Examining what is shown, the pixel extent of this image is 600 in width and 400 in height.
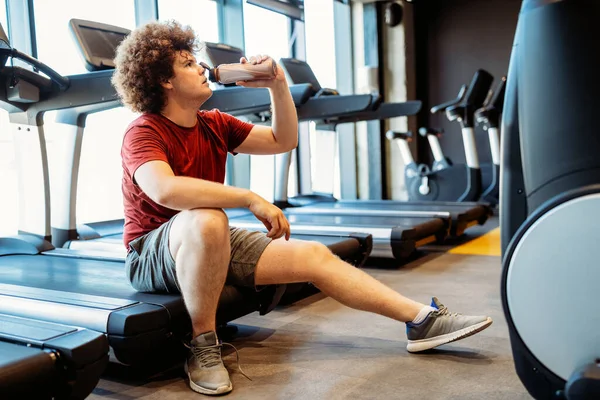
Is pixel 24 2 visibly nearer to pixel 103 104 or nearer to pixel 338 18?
pixel 103 104

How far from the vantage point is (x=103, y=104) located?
10.1 feet

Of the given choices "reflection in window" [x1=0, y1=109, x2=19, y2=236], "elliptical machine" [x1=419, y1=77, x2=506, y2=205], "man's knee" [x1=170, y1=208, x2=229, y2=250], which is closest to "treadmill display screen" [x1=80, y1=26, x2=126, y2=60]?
"reflection in window" [x1=0, y1=109, x2=19, y2=236]

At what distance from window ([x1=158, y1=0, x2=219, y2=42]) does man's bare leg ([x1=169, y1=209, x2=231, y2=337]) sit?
12.9 ft

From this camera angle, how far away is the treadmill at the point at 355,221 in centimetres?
363

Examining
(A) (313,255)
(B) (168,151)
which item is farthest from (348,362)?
(B) (168,151)

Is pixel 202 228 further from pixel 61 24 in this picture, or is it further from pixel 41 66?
pixel 61 24

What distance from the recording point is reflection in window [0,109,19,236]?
4121 millimetres

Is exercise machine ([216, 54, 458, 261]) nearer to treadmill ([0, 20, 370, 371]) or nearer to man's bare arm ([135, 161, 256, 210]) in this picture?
treadmill ([0, 20, 370, 371])

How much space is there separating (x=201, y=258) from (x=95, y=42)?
189 centimetres

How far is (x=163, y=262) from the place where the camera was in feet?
6.28

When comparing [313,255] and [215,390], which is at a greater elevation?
[313,255]

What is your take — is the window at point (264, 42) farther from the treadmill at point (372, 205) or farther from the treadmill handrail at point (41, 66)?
the treadmill handrail at point (41, 66)

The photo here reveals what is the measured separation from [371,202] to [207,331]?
147 inches

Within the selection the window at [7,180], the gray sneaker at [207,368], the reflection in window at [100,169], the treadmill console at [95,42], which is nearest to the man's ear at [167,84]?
the gray sneaker at [207,368]
